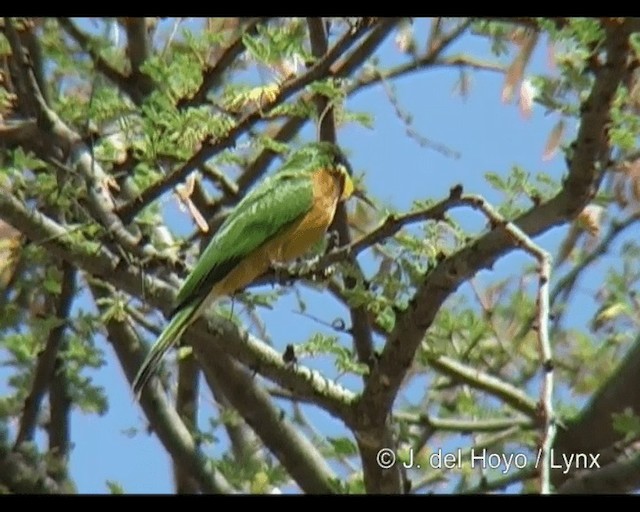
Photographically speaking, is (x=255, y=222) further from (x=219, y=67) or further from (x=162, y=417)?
(x=162, y=417)

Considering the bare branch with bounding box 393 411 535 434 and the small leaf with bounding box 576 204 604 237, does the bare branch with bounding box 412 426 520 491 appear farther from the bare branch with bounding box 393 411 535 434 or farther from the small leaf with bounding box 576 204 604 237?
the small leaf with bounding box 576 204 604 237

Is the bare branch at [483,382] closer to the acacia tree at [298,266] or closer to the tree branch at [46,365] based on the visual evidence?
the acacia tree at [298,266]

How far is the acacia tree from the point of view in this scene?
3.82ft

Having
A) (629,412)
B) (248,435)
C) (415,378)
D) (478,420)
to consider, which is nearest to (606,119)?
(629,412)

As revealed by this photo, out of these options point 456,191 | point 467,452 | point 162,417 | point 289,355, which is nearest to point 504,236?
point 456,191

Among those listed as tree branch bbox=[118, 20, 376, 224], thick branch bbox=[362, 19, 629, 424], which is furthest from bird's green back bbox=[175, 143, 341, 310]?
thick branch bbox=[362, 19, 629, 424]

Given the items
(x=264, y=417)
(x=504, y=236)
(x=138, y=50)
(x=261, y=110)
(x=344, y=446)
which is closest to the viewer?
(x=504, y=236)

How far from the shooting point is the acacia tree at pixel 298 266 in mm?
1165

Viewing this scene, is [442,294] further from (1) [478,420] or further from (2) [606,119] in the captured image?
(1) [478,420]

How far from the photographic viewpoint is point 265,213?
1336 millimetres

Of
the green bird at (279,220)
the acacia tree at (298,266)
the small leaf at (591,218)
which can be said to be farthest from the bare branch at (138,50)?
the small leaf at (591,218)

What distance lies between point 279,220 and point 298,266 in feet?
0.21

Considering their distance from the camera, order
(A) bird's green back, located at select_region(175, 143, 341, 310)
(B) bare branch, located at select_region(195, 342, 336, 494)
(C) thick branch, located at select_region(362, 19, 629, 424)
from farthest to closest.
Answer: (B) bare branch, located at select_region(195, 342, 336, 494) < (A) bird's green back, located at select_region(175, 143, 341, 310) < (C) thick branch, located at select_region(362, 19, 629, 424)
